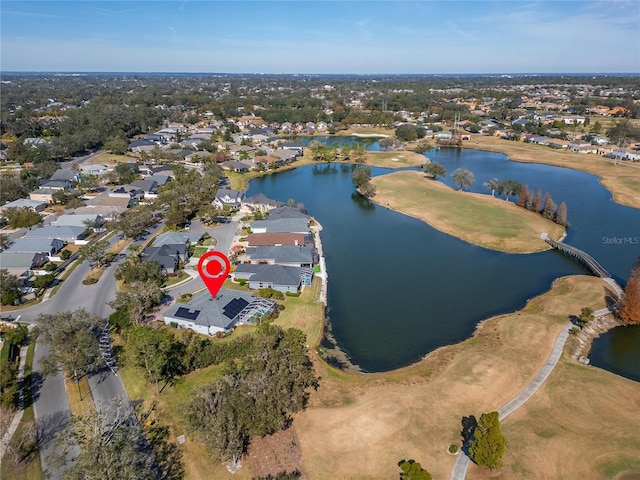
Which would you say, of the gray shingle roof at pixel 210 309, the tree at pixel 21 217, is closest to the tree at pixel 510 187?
the gray shingle roof at pixel 210 309

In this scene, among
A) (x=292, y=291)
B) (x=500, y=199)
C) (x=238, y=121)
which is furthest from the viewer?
(x=238, y=121)

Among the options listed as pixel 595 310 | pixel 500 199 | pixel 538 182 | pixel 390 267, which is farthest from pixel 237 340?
pixel 538 182

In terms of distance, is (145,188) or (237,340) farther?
(145,188)

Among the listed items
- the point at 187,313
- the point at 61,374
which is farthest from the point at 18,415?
the point at 187,313

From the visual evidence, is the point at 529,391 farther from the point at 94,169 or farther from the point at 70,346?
the point at 94,169

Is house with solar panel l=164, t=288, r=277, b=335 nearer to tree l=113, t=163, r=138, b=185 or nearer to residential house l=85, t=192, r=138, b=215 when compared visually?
residential house l=85, t=192, r=138, b=215

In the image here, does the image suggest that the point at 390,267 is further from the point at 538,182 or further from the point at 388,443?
the point at 538,182

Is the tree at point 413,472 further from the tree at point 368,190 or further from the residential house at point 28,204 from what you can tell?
the residential house at point 28,204
